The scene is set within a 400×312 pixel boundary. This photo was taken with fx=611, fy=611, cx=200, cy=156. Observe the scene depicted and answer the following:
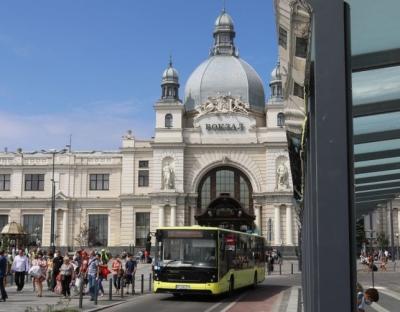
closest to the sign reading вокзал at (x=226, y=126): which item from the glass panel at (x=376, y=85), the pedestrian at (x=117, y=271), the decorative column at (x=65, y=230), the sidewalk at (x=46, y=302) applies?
the decorative column at (x=65, y=230)

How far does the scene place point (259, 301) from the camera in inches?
916

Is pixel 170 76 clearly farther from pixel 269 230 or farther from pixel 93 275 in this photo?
pixel 93 275

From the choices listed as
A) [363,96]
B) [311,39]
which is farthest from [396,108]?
[311,39]

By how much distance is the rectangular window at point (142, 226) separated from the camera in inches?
2854

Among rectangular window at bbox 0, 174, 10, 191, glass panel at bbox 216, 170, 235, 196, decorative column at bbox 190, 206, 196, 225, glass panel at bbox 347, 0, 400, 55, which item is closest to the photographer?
glass panel at bbox 347, 0, 400, 55

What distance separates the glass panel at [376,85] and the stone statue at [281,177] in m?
64.1

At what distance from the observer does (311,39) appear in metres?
3.84

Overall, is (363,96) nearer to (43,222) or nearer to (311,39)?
(311,39)

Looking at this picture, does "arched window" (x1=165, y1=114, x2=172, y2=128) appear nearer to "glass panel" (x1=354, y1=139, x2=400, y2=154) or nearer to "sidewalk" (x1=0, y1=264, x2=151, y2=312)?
"sidewalk" (x1=0, y1=264, x2=151, y2=312)

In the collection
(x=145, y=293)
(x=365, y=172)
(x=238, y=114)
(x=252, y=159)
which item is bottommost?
(x=145, y=293)

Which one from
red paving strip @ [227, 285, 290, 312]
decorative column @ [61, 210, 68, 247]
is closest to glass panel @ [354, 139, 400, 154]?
red paving strip @ [227, 285, 290, 312]

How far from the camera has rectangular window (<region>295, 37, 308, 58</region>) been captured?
3852mm

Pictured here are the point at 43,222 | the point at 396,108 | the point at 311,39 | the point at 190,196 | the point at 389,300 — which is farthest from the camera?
the point at 43,222

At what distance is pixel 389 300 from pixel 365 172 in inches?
695
